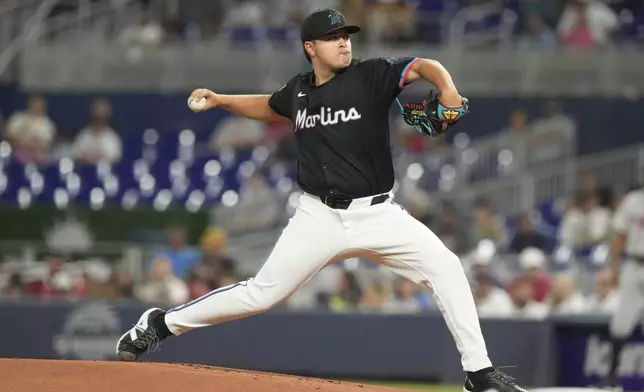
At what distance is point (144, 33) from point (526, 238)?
6.96 metres

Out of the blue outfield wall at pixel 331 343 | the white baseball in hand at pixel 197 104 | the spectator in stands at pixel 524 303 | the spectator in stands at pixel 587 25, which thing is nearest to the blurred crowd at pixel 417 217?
the spectator in stands at pixel 524 303

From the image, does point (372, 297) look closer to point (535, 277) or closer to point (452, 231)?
point (452, 231)

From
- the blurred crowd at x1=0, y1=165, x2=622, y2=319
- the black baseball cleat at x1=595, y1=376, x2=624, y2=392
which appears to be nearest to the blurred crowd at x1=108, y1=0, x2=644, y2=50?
the blurred crowd at x1=0, y1=165, x2=622, y2=319

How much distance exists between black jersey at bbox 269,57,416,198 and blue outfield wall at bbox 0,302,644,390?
19.0 feet

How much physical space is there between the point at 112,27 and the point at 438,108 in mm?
12772

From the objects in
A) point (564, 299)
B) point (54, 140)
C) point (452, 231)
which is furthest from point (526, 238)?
point (54, 140)

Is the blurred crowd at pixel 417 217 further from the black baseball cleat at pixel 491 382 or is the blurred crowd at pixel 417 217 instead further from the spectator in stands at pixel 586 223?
the black baseball cleat at pixel 491 382

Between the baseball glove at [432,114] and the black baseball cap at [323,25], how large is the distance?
503mm

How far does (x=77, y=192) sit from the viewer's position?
1498cm

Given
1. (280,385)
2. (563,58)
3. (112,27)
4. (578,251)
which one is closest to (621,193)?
(578,251)

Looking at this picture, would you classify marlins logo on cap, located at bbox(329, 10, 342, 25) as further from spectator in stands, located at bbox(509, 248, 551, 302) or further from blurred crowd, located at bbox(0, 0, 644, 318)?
spectator in stands, located at bbox(509, 248, 551, 302)

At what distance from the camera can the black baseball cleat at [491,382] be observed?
582 centimetres

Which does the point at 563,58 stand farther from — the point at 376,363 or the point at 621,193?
the point at 376,363

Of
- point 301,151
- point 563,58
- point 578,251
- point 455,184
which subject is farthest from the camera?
point 563,58
